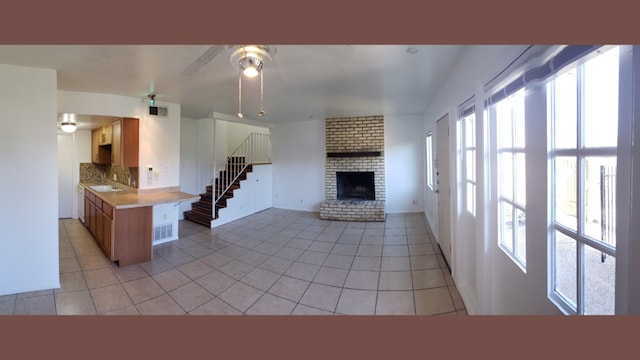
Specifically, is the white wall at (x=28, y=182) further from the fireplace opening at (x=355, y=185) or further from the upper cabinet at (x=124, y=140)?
the fireplace opening at (x=355, y=185)

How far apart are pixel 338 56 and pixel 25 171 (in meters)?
3.35

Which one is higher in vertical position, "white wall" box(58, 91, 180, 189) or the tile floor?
"white wall" box(58, 91, 180, 189)

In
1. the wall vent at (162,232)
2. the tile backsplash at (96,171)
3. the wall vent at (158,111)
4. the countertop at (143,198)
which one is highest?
the wall vent at (158,111)

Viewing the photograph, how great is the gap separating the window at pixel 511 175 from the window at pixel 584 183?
280mm

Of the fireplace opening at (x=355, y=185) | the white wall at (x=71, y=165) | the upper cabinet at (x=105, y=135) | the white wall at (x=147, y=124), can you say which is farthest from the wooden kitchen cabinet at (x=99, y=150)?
the fireplace opening at (x=355, y=185)

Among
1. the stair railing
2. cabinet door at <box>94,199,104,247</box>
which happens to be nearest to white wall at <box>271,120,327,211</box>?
the stair railing

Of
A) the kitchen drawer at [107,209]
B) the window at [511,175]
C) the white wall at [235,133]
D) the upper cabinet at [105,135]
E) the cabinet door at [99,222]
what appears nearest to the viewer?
the window at [511,175]

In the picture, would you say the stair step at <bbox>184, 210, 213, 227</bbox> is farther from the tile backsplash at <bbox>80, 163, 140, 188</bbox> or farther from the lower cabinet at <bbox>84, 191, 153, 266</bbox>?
the lower cabinet at <bbox>84, 191, 153, 266</bbox>

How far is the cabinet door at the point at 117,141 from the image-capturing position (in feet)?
13.4

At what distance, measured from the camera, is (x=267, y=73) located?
277 cm

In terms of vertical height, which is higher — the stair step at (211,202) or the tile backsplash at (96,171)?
the tile backsplash at (96,171)

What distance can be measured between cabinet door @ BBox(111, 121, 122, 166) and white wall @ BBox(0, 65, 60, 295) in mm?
1622

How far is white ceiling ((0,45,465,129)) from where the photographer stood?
218cm

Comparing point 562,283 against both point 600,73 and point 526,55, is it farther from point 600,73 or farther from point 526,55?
point 526,55
